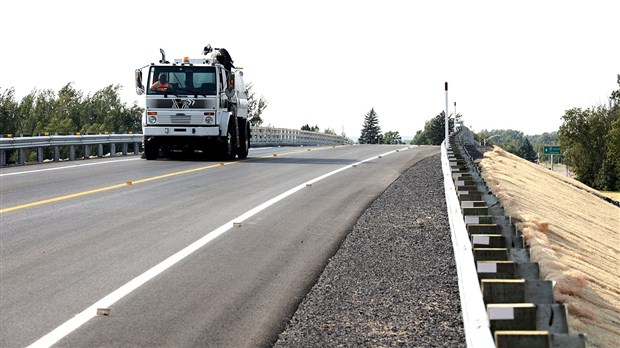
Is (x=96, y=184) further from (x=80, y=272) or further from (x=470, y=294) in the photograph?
(x=470, y=294)

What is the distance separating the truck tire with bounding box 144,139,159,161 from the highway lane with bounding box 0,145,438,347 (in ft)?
27.8

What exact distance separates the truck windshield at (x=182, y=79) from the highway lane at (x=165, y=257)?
8020mm

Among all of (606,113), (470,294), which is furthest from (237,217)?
(606,113)

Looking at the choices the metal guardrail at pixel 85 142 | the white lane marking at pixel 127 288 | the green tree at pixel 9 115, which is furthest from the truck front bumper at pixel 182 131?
the green tree at pixel 9 115

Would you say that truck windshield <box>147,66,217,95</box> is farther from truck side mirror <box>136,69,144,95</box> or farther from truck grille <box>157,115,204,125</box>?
truck grille <box>157,115,204,125</box>

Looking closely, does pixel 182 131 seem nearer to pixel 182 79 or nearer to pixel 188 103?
pixel 188 103

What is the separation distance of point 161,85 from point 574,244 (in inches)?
561

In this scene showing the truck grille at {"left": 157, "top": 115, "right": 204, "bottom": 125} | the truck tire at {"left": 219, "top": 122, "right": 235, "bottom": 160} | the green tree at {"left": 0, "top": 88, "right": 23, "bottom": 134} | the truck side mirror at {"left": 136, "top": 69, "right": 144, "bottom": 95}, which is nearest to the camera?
the truck side mirror at {"left": 136, "top": 69, "right": 144, "bottom": 95}

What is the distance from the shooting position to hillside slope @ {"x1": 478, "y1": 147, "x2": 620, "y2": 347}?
663cm

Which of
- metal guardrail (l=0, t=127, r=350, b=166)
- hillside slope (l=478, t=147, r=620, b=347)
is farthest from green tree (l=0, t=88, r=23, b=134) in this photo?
hillside slope (l=478, t=147, r=620, b=347)

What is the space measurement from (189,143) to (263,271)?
17019 mm

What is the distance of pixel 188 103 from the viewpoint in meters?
23.4

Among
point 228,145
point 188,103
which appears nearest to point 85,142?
point 188,103

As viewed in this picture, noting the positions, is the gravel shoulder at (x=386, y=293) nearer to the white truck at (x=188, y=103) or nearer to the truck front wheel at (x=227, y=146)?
the white truck at (x=188, y=103)
